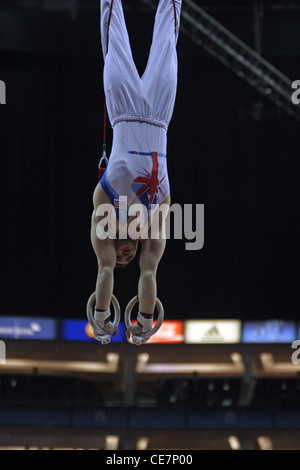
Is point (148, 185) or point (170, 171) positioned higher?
point (170, 171)

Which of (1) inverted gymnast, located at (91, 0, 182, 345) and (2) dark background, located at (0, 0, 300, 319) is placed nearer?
(1) inverted gymnast, located at (91, 0, 182, 345)

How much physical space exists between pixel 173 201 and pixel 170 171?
0.72 metres

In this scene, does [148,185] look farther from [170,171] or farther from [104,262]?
[170,171]

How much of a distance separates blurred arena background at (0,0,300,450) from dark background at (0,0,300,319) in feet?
0.08

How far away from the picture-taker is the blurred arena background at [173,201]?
13945 millimetres

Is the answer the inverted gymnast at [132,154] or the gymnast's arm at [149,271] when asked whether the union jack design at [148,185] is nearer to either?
the inverted gymnast at [132,154]

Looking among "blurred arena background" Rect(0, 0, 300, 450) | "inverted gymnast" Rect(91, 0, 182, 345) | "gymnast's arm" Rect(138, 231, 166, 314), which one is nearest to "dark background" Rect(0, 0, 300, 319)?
Result: "blurred arena background" Rect(0, 0, 300, 450)

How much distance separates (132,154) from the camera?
5305 mm

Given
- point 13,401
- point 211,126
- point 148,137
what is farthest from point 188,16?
point 13,401

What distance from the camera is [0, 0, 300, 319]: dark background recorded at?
550 inches

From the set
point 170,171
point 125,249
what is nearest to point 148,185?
point 125,249

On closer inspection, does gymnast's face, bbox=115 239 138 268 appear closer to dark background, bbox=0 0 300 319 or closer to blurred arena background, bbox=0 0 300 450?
blurred arena background, bbox=0 0 300 450

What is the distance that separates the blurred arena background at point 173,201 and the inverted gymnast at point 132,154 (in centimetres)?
839
